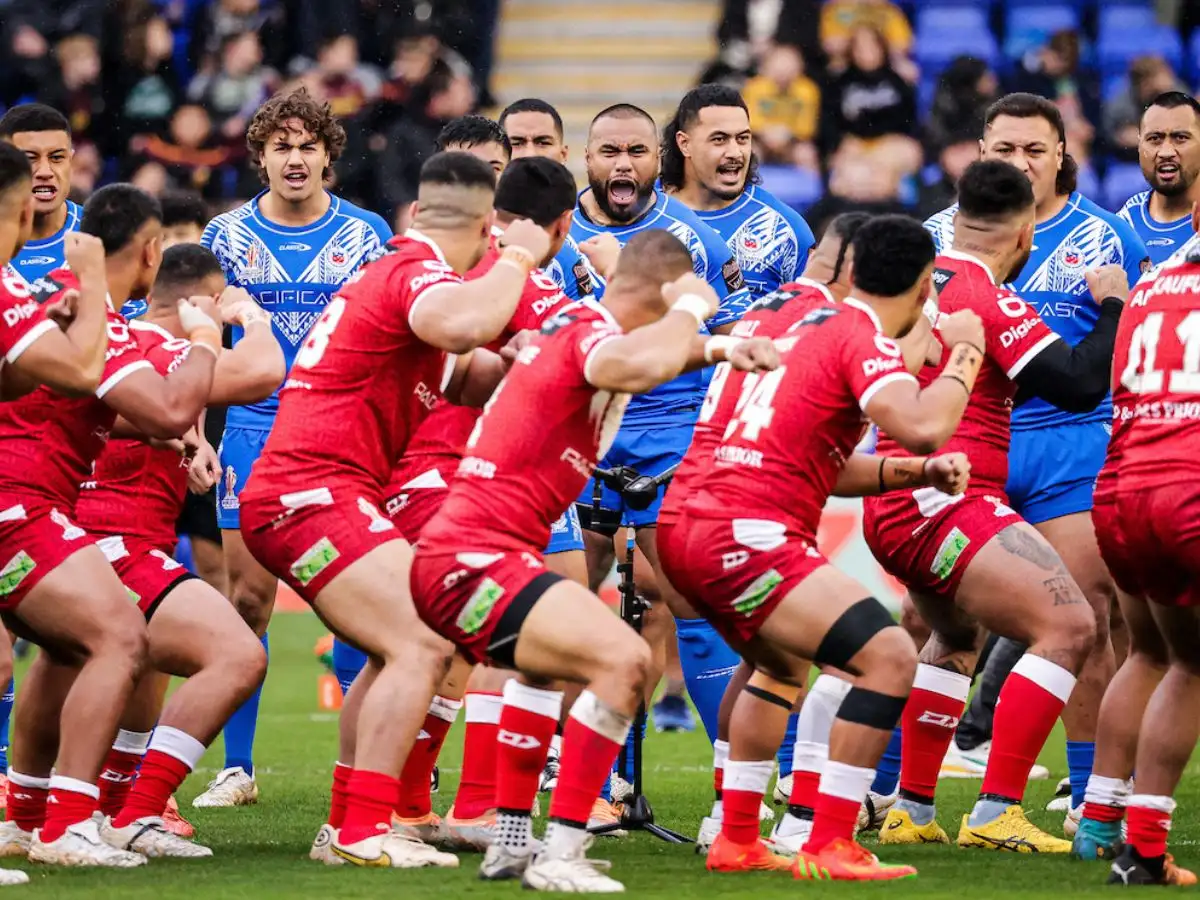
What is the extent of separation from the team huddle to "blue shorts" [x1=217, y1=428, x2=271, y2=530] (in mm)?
947

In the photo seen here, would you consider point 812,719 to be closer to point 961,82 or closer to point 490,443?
point 490,443

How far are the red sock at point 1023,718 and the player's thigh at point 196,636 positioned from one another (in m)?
2.79

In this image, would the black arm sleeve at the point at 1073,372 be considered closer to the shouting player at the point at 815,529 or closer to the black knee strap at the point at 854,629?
the shouting player at the point at 815,529

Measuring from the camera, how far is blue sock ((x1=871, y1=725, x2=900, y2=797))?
8695 mm

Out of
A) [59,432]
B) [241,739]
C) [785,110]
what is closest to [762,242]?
[241,739]

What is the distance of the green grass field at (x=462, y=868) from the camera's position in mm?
6559

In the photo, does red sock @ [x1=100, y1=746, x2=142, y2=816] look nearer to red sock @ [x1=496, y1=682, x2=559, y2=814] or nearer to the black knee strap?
red sock @ [x1=496, y1=682, x2=559, y2=814]

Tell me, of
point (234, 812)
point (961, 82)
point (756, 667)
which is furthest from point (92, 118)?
point (756, 667)

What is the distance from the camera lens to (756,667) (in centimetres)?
735

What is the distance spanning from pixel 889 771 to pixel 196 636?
3009 mm

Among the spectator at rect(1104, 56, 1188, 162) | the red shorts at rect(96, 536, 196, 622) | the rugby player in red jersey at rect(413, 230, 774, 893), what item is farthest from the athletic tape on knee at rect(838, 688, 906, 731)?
the spectator at rect(1104, 56, 1188, 162)

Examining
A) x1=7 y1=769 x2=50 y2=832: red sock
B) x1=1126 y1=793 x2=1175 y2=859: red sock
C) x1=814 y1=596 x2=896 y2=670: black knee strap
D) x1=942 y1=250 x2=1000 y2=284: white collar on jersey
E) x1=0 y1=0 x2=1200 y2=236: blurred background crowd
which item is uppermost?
x1=0 y1=0 x2=1200 y2=236: blurred background crowd

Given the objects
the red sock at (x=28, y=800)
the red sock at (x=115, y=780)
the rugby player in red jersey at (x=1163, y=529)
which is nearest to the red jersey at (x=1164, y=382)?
the rugby player in red jersey at (x=1163, y=529)

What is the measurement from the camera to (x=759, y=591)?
270 inches
